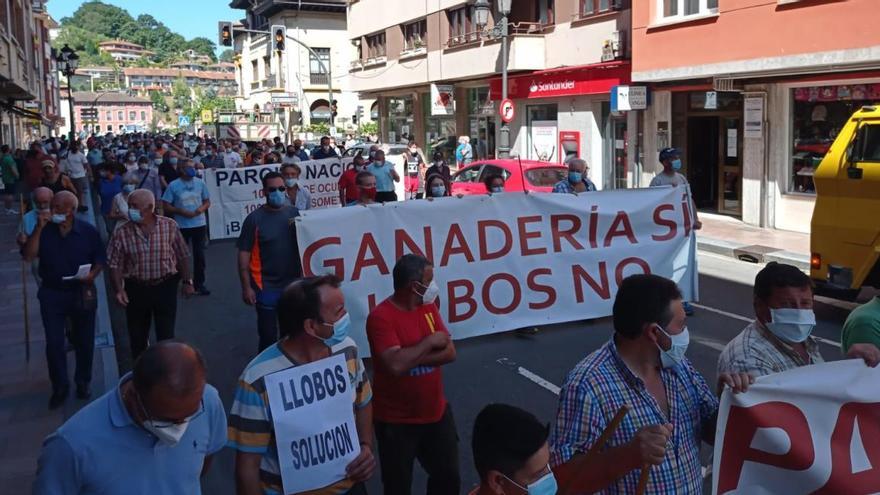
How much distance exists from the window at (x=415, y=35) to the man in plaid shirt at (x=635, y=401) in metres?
31.5

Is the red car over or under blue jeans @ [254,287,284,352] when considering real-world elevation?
over

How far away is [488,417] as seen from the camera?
2402mm

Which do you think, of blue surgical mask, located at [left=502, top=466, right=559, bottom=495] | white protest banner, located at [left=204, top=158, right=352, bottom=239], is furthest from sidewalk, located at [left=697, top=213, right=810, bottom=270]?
blue surgical mask, located at [left=502, top=466, right=559, bottom=495]

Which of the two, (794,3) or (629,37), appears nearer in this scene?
(794,3)

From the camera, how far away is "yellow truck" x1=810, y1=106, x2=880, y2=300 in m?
8.09

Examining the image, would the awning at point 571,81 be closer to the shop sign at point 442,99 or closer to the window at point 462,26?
the window at point 462,26

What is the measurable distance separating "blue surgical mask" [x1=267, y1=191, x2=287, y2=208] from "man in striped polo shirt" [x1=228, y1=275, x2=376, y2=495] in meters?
3.53

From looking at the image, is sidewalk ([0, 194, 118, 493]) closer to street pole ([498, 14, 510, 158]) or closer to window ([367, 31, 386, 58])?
street pole ([498, 14, 510, 158])

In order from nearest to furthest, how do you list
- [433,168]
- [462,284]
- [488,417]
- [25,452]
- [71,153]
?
1. [488,417]
2. [25,452]
3. [462,284]
4. [433,168]
5. [71,153]

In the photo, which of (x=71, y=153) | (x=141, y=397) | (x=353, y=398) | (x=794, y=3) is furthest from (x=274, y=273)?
(x=71, y=153)

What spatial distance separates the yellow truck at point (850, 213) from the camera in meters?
8.09

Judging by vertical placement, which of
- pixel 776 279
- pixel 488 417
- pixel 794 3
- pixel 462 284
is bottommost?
pixel 462 284

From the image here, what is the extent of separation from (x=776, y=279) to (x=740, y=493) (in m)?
0.86

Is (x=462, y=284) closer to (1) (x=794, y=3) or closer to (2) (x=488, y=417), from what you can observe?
(2) (x=488, y=417)
